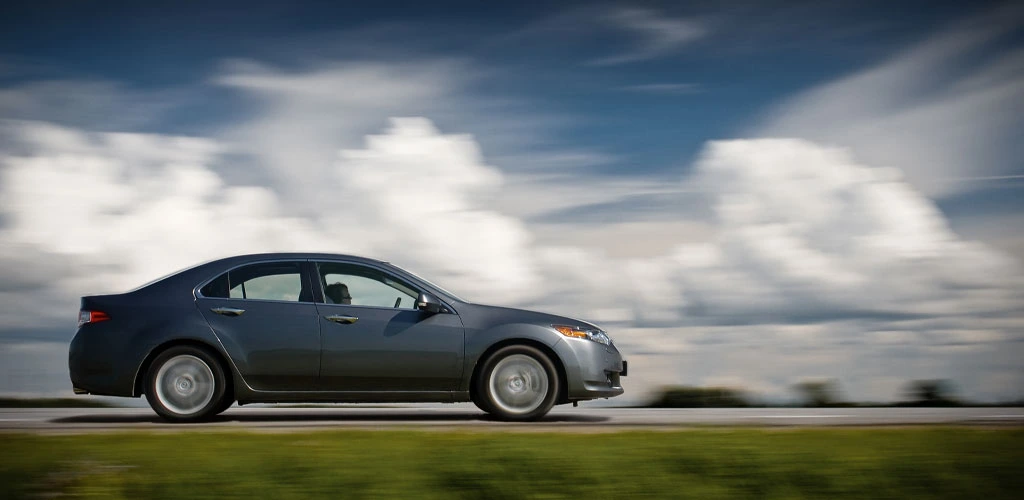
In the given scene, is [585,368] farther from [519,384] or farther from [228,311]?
[228,311]

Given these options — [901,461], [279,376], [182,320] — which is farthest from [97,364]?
[901,461]

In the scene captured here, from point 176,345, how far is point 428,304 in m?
2.33

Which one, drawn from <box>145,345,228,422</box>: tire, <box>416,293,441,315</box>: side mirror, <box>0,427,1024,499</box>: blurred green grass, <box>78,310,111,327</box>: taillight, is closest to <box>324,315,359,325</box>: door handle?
<box>416,293,441,315</box>: side mirror

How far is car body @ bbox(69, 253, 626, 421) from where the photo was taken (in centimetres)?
960

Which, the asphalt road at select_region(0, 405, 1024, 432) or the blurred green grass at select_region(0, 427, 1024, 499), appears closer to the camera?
the blurred green grass at select_region(0, 427, 1024, 499)

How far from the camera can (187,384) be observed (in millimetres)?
9633

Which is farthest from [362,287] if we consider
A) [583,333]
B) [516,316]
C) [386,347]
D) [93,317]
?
[93,317]

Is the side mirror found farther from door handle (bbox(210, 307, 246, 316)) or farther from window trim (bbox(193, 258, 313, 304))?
door handle (bbox(210, 307, 246, 316))

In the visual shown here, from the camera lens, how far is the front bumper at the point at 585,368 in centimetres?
983

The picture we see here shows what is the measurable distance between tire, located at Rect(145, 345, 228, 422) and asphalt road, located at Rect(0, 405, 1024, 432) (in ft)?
0.59

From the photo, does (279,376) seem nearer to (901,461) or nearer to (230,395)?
(230,395)

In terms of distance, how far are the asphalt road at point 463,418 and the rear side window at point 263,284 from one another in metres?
1.17

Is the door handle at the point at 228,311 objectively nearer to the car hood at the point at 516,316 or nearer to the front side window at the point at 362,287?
the front side window at the point at 362,287

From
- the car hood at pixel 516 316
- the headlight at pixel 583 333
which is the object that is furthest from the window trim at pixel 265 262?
the headlight at pixel 583 333
